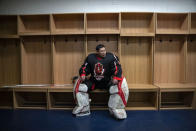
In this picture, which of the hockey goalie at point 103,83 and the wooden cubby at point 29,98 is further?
the wooden cubby at point 29,98

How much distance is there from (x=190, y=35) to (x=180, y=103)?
4.47 feet

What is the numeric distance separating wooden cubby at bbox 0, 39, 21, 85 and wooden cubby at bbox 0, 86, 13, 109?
0.79 ft

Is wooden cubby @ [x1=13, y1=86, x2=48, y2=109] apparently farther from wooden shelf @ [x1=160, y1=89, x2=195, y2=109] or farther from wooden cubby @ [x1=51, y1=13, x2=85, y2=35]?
wooden shelf @ [x1=160, y1=89, x2=195, y2=109]

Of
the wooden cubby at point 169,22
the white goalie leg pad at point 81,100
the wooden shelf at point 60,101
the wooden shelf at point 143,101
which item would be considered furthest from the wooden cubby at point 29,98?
the wooden cubby at point 169,22

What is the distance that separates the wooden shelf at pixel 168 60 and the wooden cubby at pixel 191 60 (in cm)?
Answer: 17

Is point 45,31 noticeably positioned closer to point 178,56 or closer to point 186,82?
point 178,56

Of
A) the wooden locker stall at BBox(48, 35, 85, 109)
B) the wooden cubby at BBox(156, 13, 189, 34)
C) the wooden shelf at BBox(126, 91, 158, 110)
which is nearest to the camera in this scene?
the wooden shelf at BBox(126, 91, 158, 110)

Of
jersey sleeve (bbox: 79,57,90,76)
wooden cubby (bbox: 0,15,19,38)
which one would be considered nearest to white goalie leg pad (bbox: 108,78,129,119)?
jersey sleeve (bbox: 79,57,90,76)

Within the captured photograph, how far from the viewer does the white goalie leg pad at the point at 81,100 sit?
2.47 meters

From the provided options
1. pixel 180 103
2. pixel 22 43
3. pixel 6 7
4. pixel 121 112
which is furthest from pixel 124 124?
pixel 6 7

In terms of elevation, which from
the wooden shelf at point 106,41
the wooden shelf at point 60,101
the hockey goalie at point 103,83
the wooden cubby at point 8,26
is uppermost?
the wooden cubby at point 8,26

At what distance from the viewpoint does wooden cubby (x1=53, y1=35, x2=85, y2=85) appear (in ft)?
10.4

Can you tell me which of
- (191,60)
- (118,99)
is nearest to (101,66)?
(118,99)

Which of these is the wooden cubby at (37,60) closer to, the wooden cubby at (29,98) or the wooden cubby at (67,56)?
the wooden cubby at (67,56)
